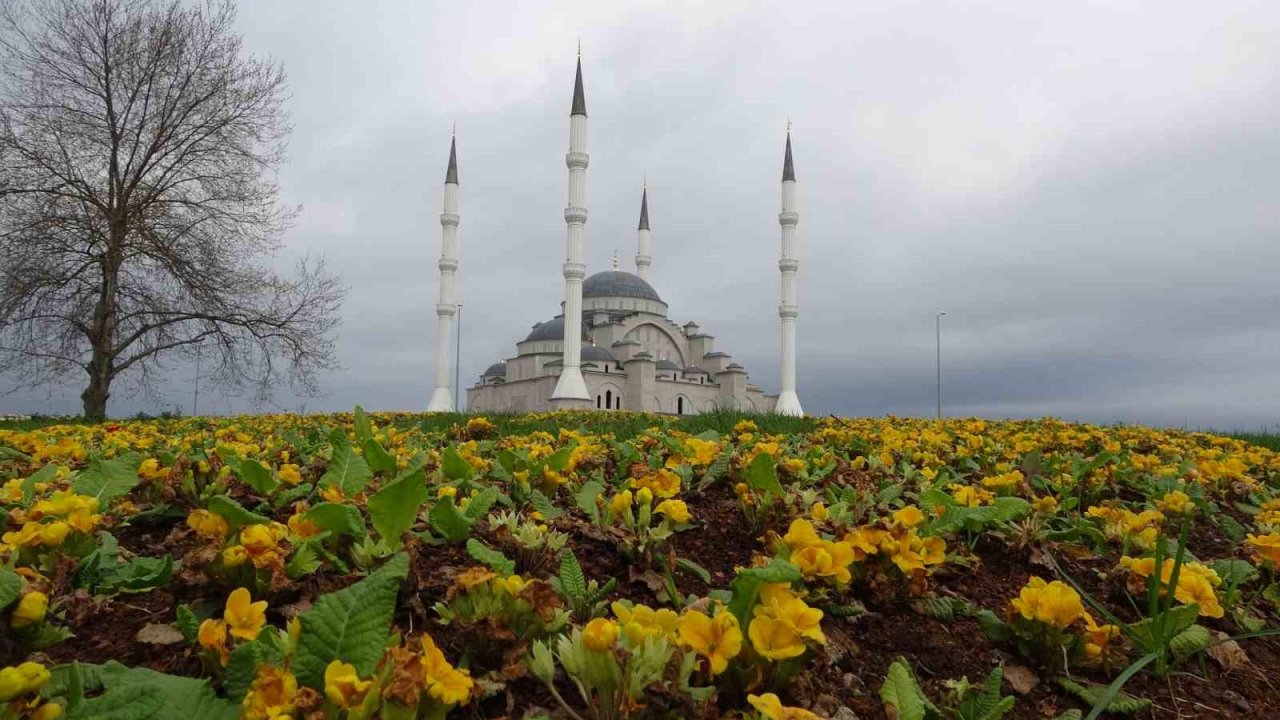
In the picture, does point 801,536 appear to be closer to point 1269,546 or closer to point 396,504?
point 396,504

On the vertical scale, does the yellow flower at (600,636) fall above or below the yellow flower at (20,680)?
above

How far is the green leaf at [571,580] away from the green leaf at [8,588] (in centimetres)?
88

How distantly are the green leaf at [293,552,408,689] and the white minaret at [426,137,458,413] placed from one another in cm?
3539

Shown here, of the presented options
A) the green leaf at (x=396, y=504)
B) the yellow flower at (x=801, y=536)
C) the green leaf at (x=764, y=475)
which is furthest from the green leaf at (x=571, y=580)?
the green leaf at (x=764, y=475)

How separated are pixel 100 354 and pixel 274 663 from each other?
52.2 feet

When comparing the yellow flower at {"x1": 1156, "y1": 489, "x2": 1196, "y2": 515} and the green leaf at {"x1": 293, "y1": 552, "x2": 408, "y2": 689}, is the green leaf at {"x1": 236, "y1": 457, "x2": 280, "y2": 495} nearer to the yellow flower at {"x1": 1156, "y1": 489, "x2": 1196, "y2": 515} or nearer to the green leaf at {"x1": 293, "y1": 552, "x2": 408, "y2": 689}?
the green leaf at {"x1": 293, "y1": 552, "x2": 408, "y2": 689}

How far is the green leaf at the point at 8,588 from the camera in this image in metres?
1.24

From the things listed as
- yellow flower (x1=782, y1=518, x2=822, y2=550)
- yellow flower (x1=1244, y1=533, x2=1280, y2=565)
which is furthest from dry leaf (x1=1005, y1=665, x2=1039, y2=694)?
yellow flower (x1=1244, y1=533, x2=1280, y2=565)

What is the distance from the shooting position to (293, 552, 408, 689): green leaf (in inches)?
44.5

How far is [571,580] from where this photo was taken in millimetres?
1584

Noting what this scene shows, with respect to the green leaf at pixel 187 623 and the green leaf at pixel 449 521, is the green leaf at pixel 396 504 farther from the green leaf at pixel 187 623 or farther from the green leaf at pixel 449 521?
the green leaf at pixel 187 623

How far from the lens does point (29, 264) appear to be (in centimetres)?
1328

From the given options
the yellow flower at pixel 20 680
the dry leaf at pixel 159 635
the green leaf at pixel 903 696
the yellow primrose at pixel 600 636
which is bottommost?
the green leaf at pixel 903 696

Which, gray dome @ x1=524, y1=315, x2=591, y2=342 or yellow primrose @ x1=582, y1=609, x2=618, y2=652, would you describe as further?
gray dome @ x1=524, y1=315, x2=591, y2=342
